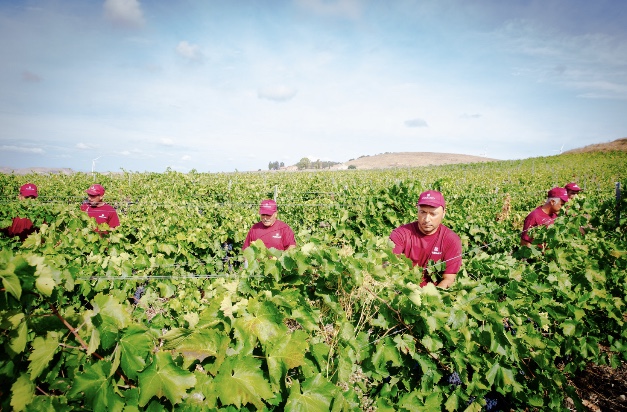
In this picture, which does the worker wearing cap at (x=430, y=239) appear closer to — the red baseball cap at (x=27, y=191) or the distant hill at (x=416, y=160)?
the red baseball cap at (x=27, y=191)

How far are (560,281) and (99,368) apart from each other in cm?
325

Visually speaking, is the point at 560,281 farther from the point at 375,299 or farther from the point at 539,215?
the point at 539,215

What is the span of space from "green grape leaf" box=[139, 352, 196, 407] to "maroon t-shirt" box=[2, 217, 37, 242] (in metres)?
5.75

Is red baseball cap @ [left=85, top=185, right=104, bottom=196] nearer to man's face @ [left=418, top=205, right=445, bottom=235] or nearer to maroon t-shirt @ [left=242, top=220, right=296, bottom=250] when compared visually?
maroon t-shirt @ [left=242, top=220, right=296, bottom=250]

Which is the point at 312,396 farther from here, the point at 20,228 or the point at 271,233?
the point at 20,228

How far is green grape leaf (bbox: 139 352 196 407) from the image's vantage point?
1176mm

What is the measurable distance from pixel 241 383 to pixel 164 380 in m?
0.30

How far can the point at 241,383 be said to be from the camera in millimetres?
1266

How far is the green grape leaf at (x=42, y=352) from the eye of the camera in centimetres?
113

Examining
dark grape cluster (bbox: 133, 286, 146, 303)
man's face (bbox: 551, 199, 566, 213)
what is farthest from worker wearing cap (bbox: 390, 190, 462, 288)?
dark grape cluster (bbox: 133, 286, 146, 303)

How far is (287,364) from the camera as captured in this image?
54.0 inches

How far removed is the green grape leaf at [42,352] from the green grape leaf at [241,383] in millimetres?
635

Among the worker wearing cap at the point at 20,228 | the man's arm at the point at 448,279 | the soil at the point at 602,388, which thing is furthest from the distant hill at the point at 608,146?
the worker wearing cap at the point at 20,228

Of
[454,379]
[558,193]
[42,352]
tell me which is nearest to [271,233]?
[454,379]
